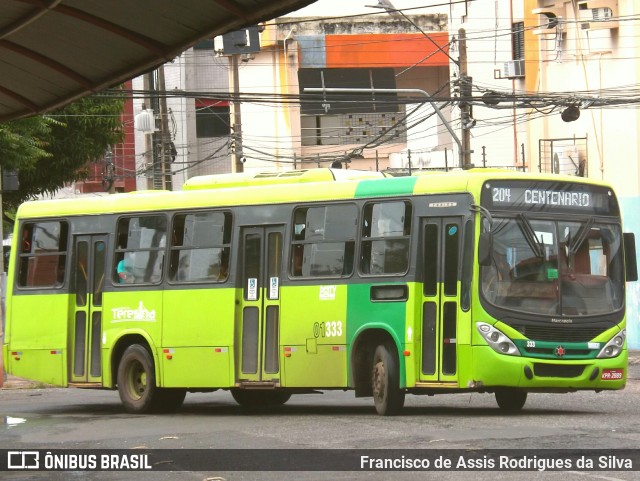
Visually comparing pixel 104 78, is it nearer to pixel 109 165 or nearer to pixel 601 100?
pixel 601 100

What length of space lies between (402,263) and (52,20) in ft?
23.8

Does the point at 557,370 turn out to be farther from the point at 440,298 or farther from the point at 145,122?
the point at 145,122

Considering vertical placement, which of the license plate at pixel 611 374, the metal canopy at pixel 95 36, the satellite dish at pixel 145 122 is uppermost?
the satellite dish at pixel 145 122

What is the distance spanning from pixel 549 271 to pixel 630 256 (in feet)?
6.15

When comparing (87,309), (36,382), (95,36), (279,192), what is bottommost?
(36,382)

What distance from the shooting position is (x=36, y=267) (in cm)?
2169

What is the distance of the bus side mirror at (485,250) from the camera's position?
16.7 meters

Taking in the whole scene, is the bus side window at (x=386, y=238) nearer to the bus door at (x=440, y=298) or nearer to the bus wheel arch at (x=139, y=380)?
the bus door at (x=440, y=298)

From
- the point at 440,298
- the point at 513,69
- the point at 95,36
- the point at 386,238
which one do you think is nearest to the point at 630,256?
the point at 440,298

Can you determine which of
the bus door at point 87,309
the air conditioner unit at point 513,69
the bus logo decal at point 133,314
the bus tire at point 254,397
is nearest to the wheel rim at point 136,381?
the bus door at point 87,309

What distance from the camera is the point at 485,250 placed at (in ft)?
54.9

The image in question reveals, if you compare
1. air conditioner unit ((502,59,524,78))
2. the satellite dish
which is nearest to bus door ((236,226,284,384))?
air conditioner unit ((502,59,524,78))

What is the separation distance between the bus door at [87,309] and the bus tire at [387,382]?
491 centimetres

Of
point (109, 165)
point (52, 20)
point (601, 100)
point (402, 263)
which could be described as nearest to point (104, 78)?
point (52, 20)
